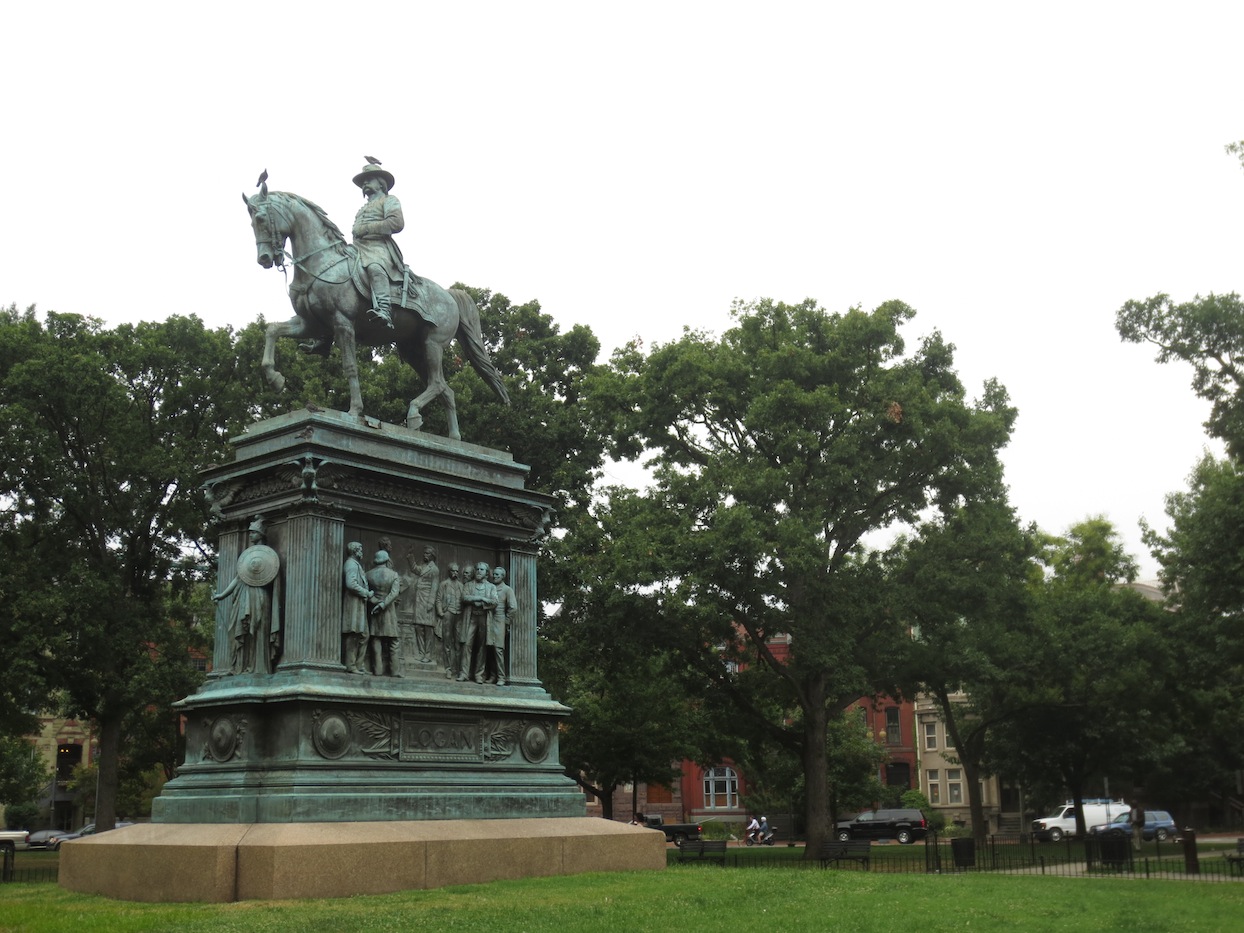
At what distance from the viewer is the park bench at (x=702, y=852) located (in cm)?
3462

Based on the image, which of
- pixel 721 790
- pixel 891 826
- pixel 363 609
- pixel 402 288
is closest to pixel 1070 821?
pixel 891 826

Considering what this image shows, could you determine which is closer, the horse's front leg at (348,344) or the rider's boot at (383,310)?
the horse's front leg at (348,344)

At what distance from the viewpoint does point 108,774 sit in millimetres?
37312

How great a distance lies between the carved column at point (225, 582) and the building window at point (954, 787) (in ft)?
235

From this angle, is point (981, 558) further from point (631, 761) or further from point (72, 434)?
point (72, 434)

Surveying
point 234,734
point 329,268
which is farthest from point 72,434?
point 234,734

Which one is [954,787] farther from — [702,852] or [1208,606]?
[702,852]

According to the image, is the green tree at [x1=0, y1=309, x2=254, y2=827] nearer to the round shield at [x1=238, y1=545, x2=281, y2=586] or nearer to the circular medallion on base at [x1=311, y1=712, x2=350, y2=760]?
the round shield at [x1=238, y1=545, x2=281, y2=586]

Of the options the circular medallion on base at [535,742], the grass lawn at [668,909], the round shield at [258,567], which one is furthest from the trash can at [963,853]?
the round shield at [258,567]

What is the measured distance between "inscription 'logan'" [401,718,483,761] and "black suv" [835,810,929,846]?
4356 centimetres

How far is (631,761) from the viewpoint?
165 ft

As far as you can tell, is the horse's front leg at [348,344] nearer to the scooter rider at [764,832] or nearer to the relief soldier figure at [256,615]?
the relief soldier figure at [256,615]

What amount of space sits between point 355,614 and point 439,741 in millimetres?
2258

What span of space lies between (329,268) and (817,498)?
1932cm
